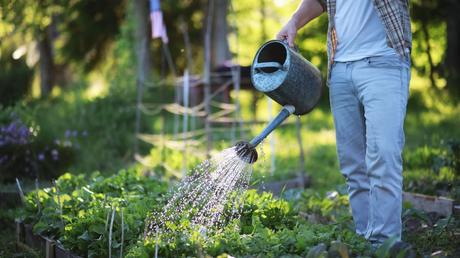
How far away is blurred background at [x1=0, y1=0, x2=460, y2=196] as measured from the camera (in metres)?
5.72

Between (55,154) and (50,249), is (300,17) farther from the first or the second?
(55,154)

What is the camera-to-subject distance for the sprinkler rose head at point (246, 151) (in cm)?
280

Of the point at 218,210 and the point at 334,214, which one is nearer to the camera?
the point at 218,210

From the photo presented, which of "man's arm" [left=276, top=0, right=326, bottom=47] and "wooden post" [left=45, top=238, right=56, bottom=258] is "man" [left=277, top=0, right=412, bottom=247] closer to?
"man's arm" [left=276, top=0, right=326, bottom=47]

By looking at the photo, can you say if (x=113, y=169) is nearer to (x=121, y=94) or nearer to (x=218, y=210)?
(x=121, y=94)

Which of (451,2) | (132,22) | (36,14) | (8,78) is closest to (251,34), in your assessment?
(132,22)

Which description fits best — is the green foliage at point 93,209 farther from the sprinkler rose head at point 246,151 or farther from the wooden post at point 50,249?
the sprinkler rose head at point 246,151

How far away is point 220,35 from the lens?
39.8ft

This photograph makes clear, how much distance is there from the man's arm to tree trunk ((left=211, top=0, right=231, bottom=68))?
28.1 ft

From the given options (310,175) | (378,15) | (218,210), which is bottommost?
(310,175)

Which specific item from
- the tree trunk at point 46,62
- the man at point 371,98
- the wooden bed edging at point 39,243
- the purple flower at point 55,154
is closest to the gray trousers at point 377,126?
the man at point 371,98

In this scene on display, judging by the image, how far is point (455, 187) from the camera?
410 centimetres

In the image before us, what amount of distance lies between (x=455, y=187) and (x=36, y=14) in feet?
19.6

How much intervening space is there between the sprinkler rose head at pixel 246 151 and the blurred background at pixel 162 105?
463 millimetres
